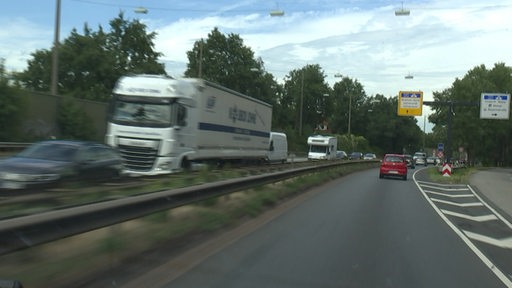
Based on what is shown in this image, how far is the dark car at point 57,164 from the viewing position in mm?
11672

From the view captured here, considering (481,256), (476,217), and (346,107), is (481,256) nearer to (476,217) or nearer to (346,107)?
(476,217)

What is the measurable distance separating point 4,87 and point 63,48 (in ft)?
92.4

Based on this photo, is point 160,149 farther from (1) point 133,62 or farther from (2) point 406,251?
(1) point 133,62

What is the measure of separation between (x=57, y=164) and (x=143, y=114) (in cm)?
626

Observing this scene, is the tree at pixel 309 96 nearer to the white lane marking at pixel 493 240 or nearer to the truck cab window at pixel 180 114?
the truck cab window at pixel 180 114

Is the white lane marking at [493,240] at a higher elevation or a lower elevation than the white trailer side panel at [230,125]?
lower

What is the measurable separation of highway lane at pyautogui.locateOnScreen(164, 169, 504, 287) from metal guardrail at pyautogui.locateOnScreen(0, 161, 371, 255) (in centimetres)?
106

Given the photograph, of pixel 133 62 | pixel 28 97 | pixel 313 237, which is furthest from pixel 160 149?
pixel 133 62

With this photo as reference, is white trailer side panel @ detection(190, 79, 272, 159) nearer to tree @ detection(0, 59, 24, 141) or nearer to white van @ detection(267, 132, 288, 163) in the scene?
white van @ detection(267, 132, 288, 163)

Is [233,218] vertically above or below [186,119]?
below

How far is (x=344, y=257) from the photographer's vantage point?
26.7 feet

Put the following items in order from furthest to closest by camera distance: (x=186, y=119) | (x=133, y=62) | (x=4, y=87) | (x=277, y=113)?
(x=277, y=113) → (x=133, y=62) → (x=4, y=87) → (x=186, y=119)

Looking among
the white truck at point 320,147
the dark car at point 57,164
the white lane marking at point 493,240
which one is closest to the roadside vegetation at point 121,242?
the dark car at point 57,164

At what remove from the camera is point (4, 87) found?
87.4 feet
